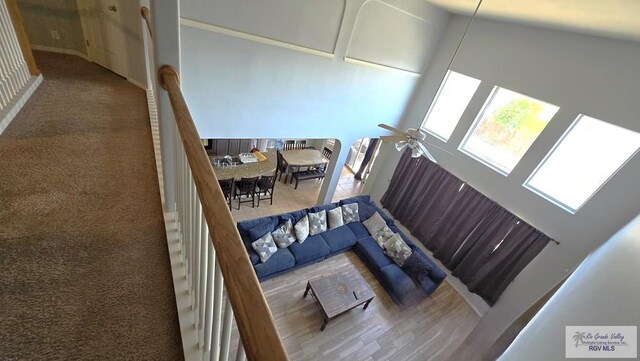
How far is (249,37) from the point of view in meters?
3.62

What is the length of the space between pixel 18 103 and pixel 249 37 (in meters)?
2.57

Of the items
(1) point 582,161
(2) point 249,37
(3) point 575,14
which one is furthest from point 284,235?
(3) point 575,14

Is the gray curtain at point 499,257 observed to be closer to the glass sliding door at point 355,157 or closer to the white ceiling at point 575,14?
the white ceiling at point 575,14

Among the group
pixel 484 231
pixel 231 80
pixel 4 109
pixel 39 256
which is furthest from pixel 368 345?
pixel 4 109

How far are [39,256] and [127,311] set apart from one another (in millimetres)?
613

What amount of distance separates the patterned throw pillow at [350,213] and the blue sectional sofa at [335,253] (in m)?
0.24

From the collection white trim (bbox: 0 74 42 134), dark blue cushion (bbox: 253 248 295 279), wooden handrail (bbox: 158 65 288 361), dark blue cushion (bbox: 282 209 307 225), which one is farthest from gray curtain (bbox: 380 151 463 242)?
white trim (bbox: 0 74 42 134)

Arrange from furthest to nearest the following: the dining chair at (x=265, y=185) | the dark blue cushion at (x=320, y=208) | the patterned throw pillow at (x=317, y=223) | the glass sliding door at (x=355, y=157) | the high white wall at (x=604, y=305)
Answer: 1. the glass sliding door at (x=355, y=157)
2. the dining chair at (x=265, y=185)
3. the dark blue cushion at (x=320, y=208)
4. the patterned throw pillow at (x=317, y=223)
5. the high white wall at (x=604, y=305)

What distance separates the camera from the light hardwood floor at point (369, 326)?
3.90m

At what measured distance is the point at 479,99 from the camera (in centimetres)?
494

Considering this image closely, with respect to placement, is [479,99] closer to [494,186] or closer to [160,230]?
[494,186]

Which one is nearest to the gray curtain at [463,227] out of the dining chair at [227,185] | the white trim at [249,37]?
the white trim at [249,37]

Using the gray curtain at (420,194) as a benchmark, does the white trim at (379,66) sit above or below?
above

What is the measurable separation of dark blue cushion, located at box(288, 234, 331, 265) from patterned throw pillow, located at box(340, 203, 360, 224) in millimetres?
927
